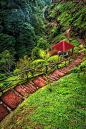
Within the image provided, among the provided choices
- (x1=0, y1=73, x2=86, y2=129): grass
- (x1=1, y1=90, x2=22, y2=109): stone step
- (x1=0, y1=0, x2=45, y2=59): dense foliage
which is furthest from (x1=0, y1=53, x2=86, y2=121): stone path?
(x1=0, y1=0, x2=45, y2=59): dense foliage

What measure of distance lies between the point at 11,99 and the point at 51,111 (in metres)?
1.83

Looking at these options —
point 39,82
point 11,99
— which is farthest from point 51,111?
point 39,82

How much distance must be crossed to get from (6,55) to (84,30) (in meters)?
15.0

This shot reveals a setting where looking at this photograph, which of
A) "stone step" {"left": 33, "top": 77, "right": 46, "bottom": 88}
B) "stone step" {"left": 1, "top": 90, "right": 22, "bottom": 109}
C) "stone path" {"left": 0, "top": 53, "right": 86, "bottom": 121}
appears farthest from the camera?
"stone step" {"left": 33, "top": 77, "right": 46, "bottom": 88}

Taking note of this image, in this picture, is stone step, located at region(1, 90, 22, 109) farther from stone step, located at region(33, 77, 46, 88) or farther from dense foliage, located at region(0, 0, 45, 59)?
dense foliage, located at region(0, 0, 45, 59)

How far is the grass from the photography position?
2.89 metres

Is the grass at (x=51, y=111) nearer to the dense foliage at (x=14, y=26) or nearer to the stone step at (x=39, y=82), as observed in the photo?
the stone step at (x=39, y=82)

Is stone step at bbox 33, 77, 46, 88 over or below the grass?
over

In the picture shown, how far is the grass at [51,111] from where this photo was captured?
114 inches

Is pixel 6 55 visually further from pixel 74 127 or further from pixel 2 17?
pixel 74 127

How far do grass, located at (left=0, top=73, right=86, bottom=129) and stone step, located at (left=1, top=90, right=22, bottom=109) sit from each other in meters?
0.27

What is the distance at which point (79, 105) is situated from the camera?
3.59 m

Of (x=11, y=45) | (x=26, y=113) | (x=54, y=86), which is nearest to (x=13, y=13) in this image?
(x=11, y=45)

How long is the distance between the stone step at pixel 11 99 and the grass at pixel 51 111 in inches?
10.6
